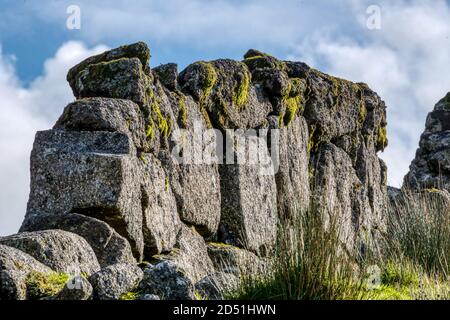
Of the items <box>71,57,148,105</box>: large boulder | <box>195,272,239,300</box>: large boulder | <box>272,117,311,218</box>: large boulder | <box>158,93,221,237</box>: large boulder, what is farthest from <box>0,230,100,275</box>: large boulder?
<box>272,117,311,218</box>: large boulder

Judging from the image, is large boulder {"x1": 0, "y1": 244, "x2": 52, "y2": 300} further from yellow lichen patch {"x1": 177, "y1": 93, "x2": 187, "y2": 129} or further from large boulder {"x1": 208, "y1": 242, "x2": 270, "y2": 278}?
yellow lichen patch {"x1": 177, "y1": 93, "x2": 187, "y2": 129}

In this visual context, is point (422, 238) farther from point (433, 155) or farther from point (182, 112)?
point (433, 155)

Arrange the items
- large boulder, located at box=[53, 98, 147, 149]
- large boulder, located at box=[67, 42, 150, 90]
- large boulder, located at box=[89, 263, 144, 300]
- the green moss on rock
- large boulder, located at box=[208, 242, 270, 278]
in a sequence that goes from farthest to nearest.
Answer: large boulder, located at box=[208, 242, 270, 278] → large boulder, located at box=[67, 42, 150, 90] → large boulder, located at box=[53, 98, 147, 149] → large boulder, located at box=[89, 263, 144, 300] → the green moss on rock

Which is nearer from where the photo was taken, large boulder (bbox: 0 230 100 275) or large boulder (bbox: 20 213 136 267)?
large boulder (bbox: 0 230 100 275)

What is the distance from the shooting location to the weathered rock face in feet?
59.0

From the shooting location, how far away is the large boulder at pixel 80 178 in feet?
22.4

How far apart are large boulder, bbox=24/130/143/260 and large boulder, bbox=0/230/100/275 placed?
0.66 m

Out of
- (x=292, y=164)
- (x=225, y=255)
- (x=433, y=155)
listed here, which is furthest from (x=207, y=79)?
(x=433, y=155)

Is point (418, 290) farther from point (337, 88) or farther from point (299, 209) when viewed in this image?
point (337, 88)

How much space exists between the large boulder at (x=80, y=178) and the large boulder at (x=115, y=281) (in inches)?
49.9

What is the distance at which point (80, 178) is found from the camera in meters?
6.85

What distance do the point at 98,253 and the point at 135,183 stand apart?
763mm

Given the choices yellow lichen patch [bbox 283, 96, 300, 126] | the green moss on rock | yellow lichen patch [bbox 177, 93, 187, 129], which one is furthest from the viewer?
yellow lichen patch [bbox 283, 96, 300, 126]

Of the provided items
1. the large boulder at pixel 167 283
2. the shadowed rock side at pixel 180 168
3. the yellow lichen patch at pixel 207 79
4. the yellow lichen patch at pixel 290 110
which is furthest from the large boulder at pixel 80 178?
the yellow lichen patch at pixel 290 110
